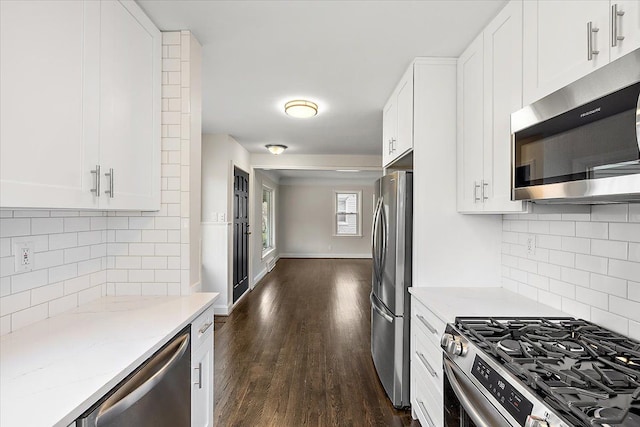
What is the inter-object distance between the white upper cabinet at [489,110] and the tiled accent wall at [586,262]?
295 mm

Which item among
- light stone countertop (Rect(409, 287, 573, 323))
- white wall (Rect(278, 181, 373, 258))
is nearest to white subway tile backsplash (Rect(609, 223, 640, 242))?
light stone countertop (Rect(409, 287, 573, 323))

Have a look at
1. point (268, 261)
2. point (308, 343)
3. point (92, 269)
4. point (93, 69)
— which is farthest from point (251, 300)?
point (93, 69)

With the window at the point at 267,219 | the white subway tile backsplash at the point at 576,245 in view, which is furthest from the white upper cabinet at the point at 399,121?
the window at the point at 267,219

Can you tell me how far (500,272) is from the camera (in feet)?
7.34

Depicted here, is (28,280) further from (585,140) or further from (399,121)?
(399,121)

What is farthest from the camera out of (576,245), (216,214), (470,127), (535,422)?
(216,214)

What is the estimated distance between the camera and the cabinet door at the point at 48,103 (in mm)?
984

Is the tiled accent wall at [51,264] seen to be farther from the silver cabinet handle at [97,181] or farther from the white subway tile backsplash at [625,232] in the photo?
the white subway tile backsplash at [625,232]

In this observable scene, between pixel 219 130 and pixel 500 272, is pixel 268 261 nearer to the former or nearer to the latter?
pixel 219 130

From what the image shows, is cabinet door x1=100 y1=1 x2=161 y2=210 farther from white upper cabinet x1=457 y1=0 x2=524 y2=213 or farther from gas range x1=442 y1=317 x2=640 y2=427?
white upper cabinet x1=457 y1=0 x2=524 y2=213

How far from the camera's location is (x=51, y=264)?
154cm

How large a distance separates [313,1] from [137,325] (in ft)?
5.60

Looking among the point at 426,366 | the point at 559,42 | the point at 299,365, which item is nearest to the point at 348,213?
the point at 299,365

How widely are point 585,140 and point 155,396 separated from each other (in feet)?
5.56
